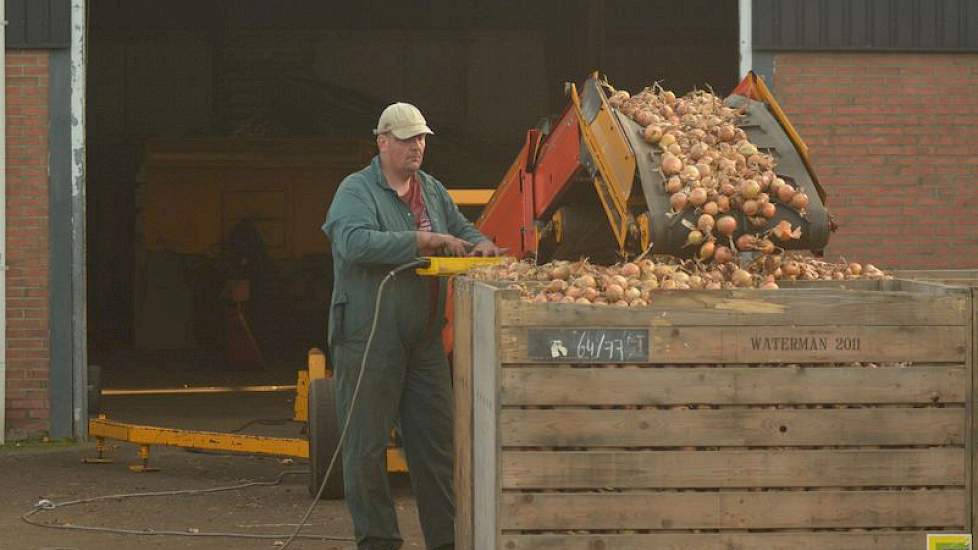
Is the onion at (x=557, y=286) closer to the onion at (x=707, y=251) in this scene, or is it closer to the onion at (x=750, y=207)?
the onion at (x=707, y=251)

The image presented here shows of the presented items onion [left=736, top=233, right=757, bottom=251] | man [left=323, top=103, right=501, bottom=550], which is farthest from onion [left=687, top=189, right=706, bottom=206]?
man [left=323, top=103, right=501, bottom=550]

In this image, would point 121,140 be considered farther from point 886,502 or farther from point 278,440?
point 886,502

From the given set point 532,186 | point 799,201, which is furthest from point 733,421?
point 532,186

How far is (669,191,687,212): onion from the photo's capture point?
6.40 m

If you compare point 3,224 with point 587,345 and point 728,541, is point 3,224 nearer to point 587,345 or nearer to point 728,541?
point 587,345

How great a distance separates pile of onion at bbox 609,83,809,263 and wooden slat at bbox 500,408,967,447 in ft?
3.49

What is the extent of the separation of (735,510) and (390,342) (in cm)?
226

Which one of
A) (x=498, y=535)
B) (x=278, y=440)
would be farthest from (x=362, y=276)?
(x=278, y=440)

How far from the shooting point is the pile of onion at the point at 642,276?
5.50 metres

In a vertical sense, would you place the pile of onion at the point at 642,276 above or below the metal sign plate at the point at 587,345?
above

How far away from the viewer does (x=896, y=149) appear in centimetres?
1318

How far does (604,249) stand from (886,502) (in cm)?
302

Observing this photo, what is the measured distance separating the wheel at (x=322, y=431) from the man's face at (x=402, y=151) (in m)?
2.51

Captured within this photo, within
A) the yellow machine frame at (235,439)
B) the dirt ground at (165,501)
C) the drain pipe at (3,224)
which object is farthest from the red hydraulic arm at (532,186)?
the drain pipe at (3,224)
